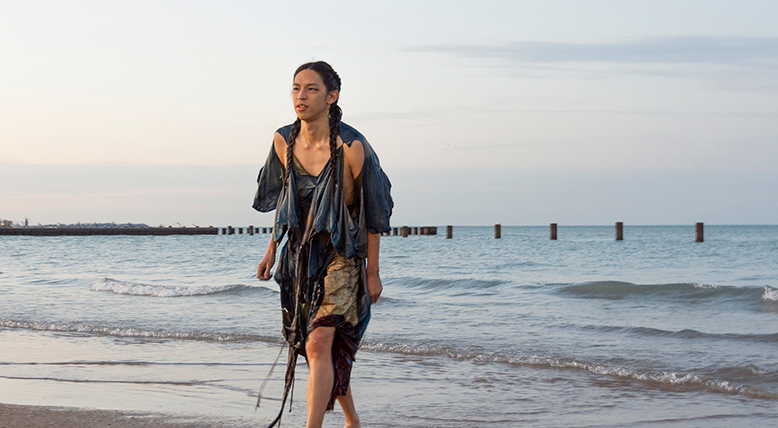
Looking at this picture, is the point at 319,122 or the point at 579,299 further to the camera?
the point at 579,299

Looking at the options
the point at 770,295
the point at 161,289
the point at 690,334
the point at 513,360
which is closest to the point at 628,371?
the point at 513,360

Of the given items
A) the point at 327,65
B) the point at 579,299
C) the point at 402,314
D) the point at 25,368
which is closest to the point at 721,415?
the point at 327,65

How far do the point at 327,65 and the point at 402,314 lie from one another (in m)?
7.60

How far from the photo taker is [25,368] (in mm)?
5824

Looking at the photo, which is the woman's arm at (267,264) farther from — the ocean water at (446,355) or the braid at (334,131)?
the ocean water at (446,355)

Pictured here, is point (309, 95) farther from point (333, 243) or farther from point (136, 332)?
point (136, 332)

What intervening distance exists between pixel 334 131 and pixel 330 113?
0.35 feet

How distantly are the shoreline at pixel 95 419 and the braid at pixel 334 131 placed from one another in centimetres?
187

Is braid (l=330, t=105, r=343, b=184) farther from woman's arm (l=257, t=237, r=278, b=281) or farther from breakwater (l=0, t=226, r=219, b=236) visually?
breakwater (l=0, t=226, r=219, b=236)

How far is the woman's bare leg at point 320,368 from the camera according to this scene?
9.48 ft

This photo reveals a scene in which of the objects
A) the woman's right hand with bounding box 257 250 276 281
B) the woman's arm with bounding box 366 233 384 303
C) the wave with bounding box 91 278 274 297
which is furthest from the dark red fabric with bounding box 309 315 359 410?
the wave with bounding box 91 278 274 297

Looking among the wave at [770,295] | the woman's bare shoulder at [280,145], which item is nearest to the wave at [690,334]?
the wave at [770,295]

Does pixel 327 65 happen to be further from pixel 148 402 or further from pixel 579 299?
pixel 579 299

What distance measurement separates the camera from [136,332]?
323 inches
